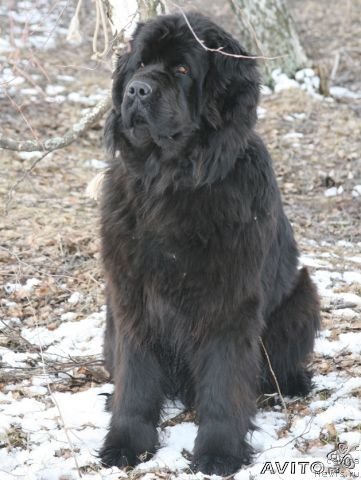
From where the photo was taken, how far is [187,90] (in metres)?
3.42

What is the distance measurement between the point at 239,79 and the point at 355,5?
13.3 m

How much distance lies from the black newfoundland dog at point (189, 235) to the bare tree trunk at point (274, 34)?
7333mm

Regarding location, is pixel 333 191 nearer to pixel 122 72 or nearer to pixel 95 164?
pixel 95 164

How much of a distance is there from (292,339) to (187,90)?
1.50 m

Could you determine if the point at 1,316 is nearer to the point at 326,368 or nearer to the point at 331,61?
the point at 326,368

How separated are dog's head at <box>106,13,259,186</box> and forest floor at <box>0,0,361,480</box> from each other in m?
0.46

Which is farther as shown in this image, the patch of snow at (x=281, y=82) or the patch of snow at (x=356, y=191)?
the patch of snow at (x=281, y=82)

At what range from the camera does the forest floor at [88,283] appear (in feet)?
11.1

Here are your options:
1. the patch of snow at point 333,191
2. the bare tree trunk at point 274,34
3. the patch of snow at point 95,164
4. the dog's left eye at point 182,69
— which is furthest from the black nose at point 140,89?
the bare tree trunk at point 274,34

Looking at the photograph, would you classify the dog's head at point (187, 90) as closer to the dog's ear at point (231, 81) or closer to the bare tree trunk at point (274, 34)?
the dog's ear at point (231, 81)

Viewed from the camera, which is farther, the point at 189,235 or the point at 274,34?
the point at 274,34

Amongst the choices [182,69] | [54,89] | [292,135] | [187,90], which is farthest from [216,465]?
[54,89]

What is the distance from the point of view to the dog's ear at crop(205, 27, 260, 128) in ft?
11.3

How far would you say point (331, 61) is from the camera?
39.5ft
